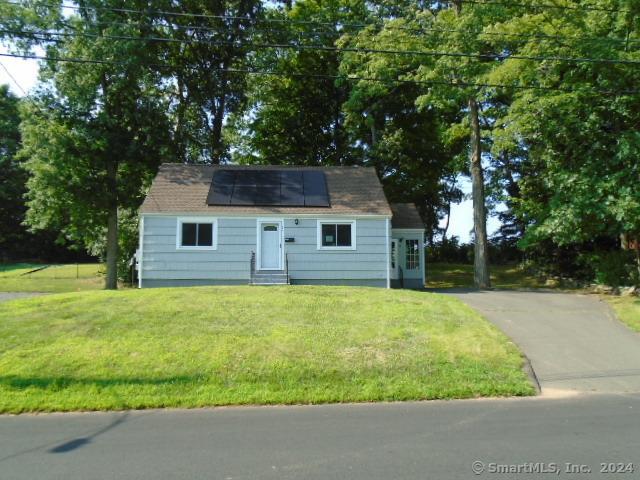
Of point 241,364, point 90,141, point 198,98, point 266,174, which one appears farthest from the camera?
point 198,98

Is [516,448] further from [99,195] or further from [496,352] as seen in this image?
[99,195]

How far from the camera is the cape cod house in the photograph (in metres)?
17.0

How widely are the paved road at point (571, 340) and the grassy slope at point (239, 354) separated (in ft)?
1.90

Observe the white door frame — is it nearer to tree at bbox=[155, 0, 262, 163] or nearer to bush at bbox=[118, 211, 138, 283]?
tree at bbox=[155, 0, 262, 163]

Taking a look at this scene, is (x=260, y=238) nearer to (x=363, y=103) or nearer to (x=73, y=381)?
(x=73, y=381)

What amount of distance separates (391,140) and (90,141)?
51.3 ft

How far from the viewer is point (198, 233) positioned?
17344 mm

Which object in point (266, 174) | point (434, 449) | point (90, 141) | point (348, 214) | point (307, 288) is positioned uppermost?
point (90, 141)

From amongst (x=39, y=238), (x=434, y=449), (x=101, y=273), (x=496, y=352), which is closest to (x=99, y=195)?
(x=101, y=273)

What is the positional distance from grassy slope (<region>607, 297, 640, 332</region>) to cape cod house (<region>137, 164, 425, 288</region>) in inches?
282

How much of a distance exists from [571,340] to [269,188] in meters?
12.3

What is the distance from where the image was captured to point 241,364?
25.5 feet

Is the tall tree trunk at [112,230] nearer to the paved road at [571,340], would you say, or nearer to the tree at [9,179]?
the paved road at [571,340]

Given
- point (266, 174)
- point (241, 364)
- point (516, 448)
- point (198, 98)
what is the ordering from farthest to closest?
point (198, 98), point (266, 174), point (241, 364), point (516, 448)
